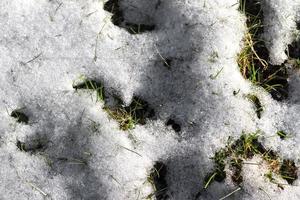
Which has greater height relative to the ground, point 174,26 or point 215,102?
point 174,26

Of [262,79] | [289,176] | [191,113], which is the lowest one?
[289,176]

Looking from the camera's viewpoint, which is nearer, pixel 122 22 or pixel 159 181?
pixel 159 181

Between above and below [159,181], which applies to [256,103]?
above

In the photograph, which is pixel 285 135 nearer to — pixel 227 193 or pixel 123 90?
pixel 227 193

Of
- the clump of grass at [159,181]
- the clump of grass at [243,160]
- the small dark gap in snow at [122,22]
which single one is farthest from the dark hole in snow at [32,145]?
the clump of grass at [243,160]

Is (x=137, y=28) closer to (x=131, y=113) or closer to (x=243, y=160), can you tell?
(x=131, y=113)

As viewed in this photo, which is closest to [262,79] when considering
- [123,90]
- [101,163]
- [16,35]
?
[123,90]

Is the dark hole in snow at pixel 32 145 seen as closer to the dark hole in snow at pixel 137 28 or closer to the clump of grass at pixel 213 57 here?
the dark hole in snow at pixel 137 28

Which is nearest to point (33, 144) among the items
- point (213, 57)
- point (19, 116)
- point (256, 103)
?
point (19, 116)
